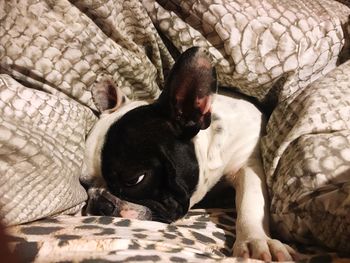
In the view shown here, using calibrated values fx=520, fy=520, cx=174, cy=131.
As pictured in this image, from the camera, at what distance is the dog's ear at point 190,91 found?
1.17 m

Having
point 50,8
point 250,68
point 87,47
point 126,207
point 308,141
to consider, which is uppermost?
point 50,8

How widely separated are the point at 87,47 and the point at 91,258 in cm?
69

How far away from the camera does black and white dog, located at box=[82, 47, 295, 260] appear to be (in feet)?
3.90

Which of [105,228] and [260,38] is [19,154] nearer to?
[105,228]

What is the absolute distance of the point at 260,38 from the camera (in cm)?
139

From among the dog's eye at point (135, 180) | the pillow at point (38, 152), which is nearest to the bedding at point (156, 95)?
the pillow at point (38, 152)

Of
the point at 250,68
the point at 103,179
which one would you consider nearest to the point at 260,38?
the point at 250,68

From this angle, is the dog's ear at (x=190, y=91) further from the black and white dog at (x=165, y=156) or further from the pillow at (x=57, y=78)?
the pillow at (x=57, y=78)

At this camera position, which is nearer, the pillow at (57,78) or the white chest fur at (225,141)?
the pillow at (57,78)

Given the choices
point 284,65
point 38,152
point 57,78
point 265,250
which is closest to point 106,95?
point 57,78

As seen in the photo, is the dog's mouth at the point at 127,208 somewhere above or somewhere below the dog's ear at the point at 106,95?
below

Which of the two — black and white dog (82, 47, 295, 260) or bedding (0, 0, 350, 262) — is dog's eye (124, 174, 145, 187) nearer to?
black and white dog (82, 47, 295, 260)

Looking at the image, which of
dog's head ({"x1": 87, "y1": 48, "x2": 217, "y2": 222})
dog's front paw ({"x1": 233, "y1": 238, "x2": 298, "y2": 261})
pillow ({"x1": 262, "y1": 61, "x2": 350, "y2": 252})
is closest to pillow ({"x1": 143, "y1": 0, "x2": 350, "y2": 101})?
pillow ({"x1": 262, "y1": 61, "x2": 350, "y2": 252})

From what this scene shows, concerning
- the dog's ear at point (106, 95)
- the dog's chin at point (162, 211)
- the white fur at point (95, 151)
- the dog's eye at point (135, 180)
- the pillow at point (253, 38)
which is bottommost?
the dog's chin at point (162, 211)
